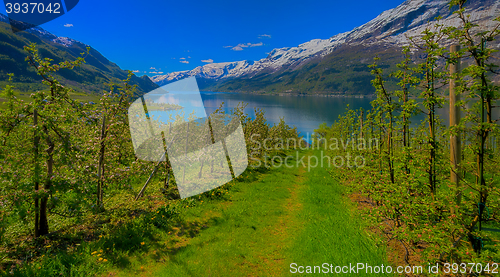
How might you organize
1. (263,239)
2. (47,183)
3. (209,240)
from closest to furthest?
(47,183)
(209,240)
(263,239)

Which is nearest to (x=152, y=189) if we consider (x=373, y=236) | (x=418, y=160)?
(x=373, y=236)

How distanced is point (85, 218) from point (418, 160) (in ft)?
29.9

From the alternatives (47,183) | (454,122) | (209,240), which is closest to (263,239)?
(209,240)

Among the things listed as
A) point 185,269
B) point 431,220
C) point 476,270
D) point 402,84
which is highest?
point 402,84

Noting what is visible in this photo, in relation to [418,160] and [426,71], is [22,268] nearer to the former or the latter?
[418,160]

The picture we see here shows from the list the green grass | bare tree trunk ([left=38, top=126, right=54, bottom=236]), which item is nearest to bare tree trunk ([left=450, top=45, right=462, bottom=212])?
the green grass

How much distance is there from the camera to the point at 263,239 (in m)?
6.66

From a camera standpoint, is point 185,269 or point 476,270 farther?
point 185,269

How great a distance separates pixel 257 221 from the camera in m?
7.81

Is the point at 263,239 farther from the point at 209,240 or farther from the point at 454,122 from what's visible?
the point at 454,122

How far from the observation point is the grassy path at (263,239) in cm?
511

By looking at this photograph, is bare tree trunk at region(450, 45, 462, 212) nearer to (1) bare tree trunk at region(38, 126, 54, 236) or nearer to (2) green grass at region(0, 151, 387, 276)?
(2) green grass at region(0, 151, 387, 276)

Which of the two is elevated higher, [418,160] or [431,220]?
[418,160]

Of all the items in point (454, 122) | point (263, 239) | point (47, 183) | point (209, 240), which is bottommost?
point (263, 239)
